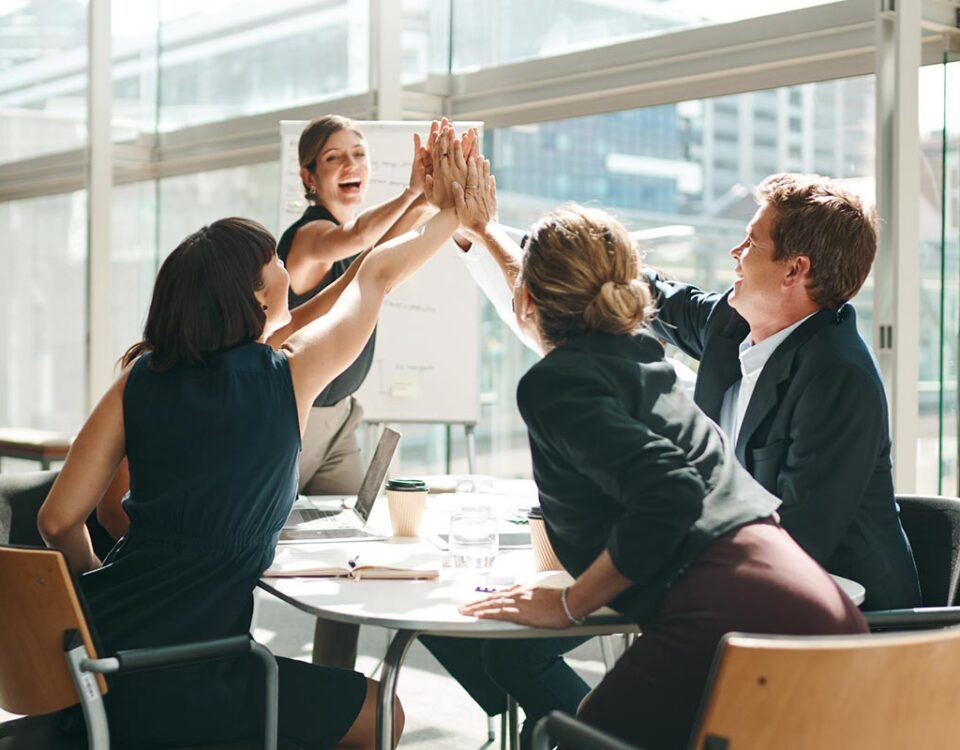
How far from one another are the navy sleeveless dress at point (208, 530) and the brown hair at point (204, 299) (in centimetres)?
3

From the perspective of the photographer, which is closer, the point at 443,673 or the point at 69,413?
the point at 443,673

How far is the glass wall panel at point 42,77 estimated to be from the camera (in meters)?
5.60

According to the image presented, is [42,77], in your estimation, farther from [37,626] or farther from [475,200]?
[37,626]

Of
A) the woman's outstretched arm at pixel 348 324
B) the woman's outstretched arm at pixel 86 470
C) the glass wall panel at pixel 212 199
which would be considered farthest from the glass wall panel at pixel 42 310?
the woman's outstretched arm at pixel 86 470

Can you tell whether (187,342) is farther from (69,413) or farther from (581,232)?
(69,413)

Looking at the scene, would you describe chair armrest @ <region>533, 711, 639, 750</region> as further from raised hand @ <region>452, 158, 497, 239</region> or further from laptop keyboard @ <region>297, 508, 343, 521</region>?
raised hand @ <region>452, 158, 497, 239</region>

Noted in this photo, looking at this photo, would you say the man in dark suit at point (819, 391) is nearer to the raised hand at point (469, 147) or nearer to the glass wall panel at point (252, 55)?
the raised hand at point (469, 147)

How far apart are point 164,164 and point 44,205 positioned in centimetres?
63

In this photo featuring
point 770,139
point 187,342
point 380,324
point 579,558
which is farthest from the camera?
point 380,324

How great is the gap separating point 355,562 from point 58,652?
543 millimetres

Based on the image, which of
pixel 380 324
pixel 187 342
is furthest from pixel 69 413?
pixel 187 342

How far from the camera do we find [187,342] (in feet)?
6.55

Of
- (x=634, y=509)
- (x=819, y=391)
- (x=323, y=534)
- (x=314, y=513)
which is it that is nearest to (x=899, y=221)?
(x=819, y=391)

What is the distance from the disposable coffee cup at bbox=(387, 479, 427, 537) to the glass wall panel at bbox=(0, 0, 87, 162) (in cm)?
398
